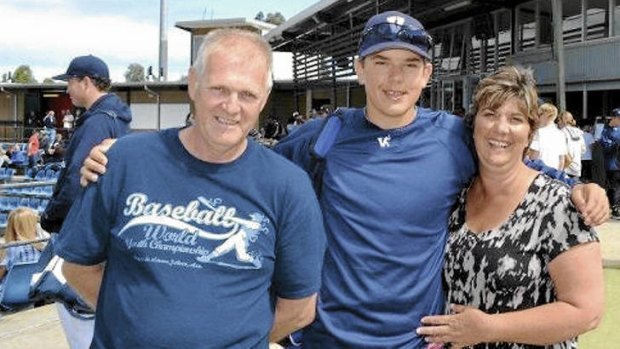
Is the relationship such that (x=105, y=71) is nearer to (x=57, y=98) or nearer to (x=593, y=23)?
(x=593, y=23)

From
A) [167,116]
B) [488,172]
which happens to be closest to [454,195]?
[488,172]

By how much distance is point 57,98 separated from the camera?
40906 millimetres

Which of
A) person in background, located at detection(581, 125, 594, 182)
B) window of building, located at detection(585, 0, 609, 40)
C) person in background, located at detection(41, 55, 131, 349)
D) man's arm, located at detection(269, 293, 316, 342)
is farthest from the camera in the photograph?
window of building, located at detection(585, 0, 609, 40)

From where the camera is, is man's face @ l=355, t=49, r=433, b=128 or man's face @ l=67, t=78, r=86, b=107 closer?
man's face @ l=355, t=49, r=433, b=128

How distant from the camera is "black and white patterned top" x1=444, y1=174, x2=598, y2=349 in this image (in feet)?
7.00

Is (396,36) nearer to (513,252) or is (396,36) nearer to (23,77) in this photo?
(513,252)

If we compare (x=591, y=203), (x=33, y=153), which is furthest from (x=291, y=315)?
(x=33, y=153)

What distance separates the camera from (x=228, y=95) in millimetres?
1883

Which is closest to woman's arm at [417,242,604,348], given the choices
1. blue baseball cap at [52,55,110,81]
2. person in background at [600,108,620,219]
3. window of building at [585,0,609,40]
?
blue baseball cap at [52,55,110,81]

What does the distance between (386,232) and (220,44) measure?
868 millimetres

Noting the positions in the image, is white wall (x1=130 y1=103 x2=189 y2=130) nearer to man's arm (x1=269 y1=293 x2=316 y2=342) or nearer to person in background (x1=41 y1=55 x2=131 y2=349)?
person in background (x1=41 y1=55 x2=131 y2=349)

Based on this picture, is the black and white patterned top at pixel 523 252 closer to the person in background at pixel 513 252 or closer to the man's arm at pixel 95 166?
A: the person in background at pixel 513 252

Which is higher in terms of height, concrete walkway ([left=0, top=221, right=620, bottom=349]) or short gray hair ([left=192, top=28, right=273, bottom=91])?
short gray hair ([left=192, top=28, right=273, bottom=91])

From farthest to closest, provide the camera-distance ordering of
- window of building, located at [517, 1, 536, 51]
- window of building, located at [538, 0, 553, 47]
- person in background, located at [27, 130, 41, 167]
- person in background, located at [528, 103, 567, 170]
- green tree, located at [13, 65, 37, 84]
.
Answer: green tree, located at [13, 65, 37, 84] → person in background, located at [27, 130, 41, 167] → window of building, located at [517, 1, 536, 51] → window of building, located at [538, 0, 553, 47] → person in background, located at [528, 103, 567, 170]
